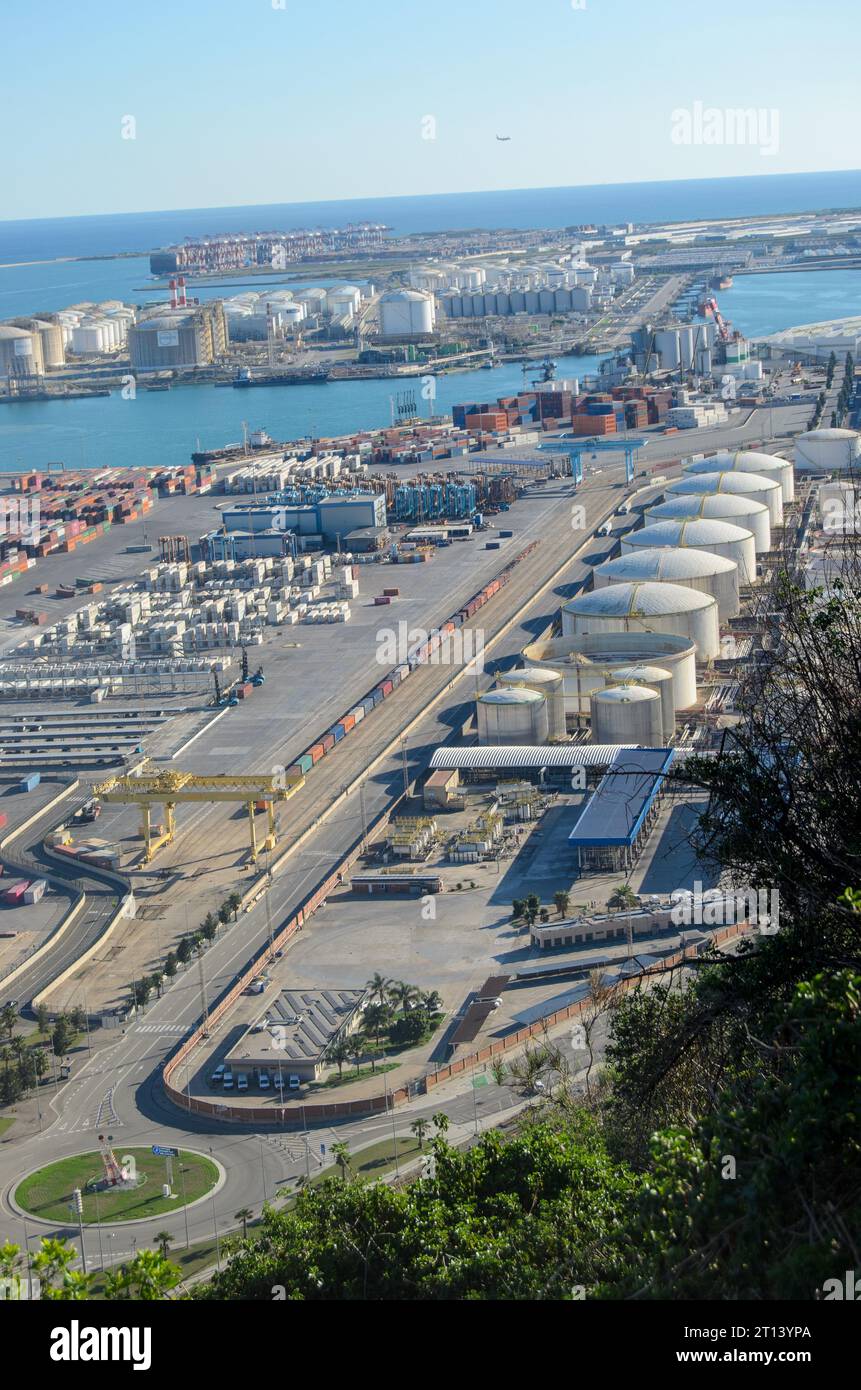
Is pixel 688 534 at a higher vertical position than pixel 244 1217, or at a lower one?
higher

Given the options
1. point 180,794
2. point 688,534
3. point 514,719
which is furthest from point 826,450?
point 180,794

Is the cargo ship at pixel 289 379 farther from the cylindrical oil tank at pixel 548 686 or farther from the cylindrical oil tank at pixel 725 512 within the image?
the cylindrical oil tank at pixel 548 686

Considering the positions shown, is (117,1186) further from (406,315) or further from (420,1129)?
(406,315)

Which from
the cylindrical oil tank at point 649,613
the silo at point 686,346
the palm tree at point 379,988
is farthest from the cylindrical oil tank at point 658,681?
the silo at point 686,346

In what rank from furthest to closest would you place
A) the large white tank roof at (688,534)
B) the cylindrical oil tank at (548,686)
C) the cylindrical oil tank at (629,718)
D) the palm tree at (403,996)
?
1. the large white tank roof at (688,534)
2. the cylindrical oil tank at (548,686)
3. the cylindrical oil tank at (629,718)
4. the palm tree at (403,996)
